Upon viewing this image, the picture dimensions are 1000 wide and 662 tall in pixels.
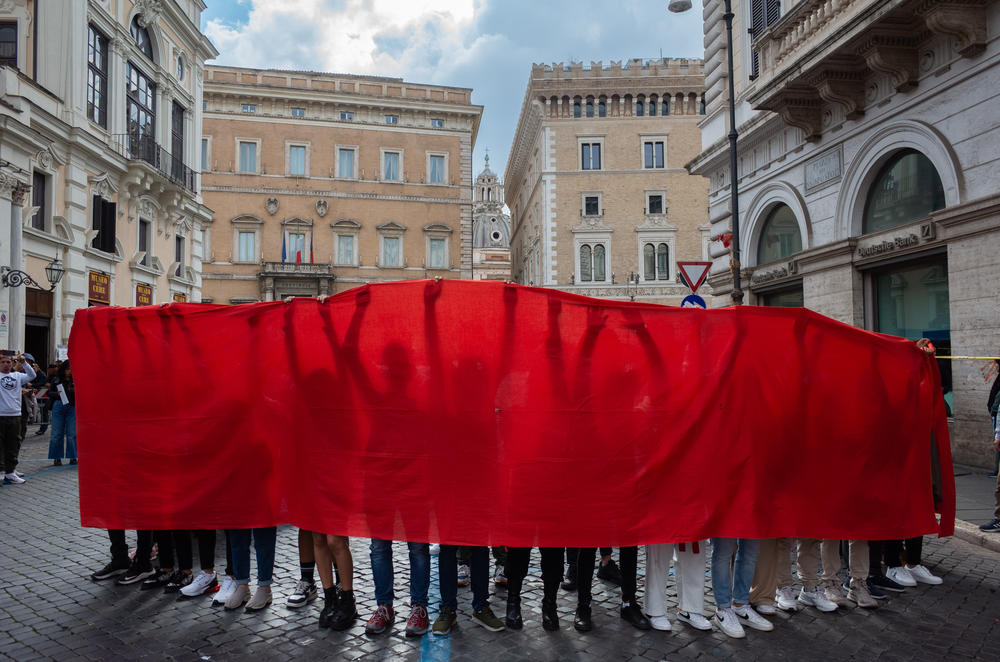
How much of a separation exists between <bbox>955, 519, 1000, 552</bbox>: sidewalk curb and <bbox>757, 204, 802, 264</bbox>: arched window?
8.88 metres

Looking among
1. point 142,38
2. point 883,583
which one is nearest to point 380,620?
point 883,583

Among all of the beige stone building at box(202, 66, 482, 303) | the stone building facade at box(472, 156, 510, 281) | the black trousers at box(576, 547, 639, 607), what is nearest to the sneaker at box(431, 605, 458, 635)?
the black trousers at box(576, 547, 639, 607)

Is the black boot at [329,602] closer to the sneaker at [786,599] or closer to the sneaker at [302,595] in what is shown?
the sneaker at [302,595]

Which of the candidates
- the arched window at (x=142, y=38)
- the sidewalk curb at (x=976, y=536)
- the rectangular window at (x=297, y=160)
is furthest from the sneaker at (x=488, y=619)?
Answer: the rectangular window at (x=297, y=160)

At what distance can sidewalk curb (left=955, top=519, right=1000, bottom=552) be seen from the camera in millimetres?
6621

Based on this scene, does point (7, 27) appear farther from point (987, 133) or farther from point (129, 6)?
point (987, 133)

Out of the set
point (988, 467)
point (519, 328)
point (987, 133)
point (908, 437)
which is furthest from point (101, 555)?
point (987, 133)

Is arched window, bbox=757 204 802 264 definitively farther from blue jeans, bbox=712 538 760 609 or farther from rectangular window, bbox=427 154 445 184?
rectangular window, bbox=427 154 445 184

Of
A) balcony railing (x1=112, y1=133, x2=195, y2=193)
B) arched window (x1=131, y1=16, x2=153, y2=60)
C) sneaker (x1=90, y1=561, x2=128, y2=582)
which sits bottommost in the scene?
sneaker (x1=90, y1=561, x2=128, y2=582)

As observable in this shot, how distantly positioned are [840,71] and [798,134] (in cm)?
240

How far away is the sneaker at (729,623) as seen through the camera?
15.6 ft

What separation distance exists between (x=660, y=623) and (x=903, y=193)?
10.3 m

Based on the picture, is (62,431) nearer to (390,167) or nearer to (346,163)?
(346,163)

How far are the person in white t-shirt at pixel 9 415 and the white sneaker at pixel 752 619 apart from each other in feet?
34.7
